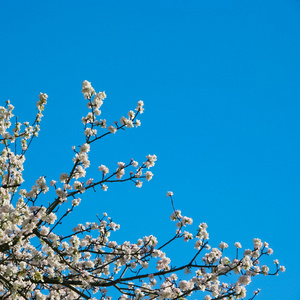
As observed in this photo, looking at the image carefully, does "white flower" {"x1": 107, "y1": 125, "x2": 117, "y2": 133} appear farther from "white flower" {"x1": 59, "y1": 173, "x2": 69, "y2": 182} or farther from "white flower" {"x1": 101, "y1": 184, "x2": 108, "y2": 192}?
"white flower" {"x1": 59, "y1": 173, "x2": 69, "y2": 182}

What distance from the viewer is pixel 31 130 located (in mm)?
10945

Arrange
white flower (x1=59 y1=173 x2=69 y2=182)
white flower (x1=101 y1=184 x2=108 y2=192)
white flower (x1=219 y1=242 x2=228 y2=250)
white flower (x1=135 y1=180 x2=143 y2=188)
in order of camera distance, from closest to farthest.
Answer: white flower (x1=59 y1=173 x2=69 y2=182) < white flower (x1=219 y1=242 x2=228 y2=250) < white flower (x1=101 y1=184 x2=108 y2=192) < white flower (x1=135 y1=180 x2=143 y2=188)

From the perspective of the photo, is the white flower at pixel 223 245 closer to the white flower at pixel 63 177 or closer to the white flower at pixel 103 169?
the white flower at pixel 103 169

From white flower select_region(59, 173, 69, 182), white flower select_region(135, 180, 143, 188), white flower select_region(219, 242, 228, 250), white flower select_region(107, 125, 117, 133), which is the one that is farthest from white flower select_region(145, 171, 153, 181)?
white flower select_region(219, 242, 228, 250)

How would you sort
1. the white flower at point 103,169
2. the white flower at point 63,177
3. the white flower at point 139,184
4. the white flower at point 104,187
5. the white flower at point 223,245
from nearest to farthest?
the white flower at point 63,177, the white flower at point 223,245, the white flower at point 103,169, the white flower at point 104,187, the white flower at point 139,184

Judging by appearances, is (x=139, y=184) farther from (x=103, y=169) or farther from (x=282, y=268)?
(x=282, y=268)

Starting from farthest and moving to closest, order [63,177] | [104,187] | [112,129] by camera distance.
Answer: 1. [104,187]
2. [112,129]
3. [63,177]

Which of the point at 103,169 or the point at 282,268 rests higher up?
the point at 282,268

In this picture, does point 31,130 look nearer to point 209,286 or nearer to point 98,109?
point 98,109

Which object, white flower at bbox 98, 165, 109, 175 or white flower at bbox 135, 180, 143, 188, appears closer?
white flower at bbox 98, 165, 109, 175

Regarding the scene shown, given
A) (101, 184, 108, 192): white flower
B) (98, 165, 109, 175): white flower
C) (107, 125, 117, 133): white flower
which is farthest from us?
(101, 184, 108, 192): white flower

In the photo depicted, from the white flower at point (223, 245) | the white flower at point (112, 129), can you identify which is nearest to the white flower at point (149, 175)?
the white flower at point (112, 129)

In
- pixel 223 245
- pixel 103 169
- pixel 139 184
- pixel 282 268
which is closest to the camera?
pixel 223 245

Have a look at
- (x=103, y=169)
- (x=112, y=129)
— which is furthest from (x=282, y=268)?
(x=112, y=129)
